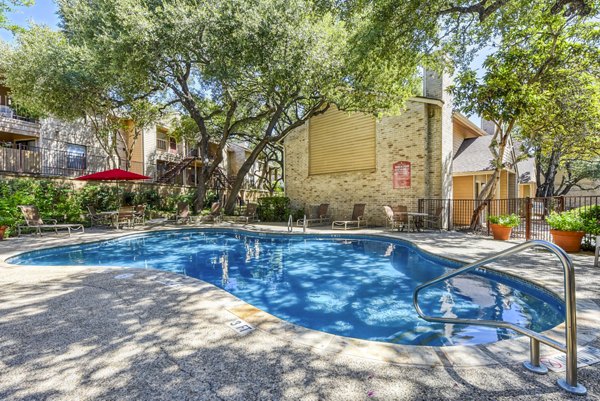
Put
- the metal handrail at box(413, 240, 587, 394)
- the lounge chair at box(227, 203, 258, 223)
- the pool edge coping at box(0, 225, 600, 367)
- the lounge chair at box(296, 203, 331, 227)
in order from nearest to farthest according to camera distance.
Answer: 1. the metal handrail at box(413, 240, 587, 394)
2. the pool edge coping at box(0, 225, 600, 367)
3. the lounge chair at box(296, 203, 331, 227)
4. the lounge chair at box(227, 203, 258, 223)

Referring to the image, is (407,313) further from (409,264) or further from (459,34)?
(459,34)

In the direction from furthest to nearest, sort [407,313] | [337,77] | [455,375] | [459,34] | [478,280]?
[337,77]
[459,34]
[478,280]
[407,313]
[455,375]

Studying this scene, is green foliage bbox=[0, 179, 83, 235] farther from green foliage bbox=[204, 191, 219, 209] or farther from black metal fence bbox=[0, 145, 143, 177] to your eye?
green foliage bbox=[204, 191, 219, 209]

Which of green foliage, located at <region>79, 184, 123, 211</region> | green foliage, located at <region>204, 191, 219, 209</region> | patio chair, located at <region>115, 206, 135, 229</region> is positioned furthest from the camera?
green foliage, located at <region>204, 191, 219, 209</region>

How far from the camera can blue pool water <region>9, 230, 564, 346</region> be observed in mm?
4148

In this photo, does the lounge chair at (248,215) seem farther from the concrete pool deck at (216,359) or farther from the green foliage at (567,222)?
the green foliage at (567,222)

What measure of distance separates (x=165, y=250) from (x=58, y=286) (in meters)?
4.88

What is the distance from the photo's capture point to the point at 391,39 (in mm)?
7637

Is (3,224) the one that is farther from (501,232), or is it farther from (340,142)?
(501,232)

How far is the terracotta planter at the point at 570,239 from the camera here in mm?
6918

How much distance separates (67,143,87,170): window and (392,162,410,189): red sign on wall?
20379mm

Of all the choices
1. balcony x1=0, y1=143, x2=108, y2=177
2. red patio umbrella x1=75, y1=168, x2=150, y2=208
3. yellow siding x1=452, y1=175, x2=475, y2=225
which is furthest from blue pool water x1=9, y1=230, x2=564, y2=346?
balcony x1=0, y1=143, x2=108, y2=177

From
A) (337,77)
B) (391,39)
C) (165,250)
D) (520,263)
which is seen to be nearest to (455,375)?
(520,263)

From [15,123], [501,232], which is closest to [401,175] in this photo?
[501,232]
